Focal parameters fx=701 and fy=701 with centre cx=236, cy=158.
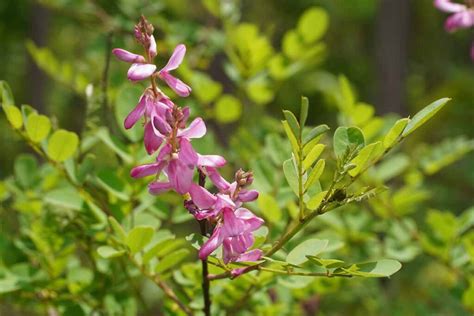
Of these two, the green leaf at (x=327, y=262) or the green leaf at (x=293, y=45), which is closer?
the green leaf at (x=327, y=262)

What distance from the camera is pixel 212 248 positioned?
46 centimetres

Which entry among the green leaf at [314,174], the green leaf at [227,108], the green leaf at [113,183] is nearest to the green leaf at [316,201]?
the green leaf at [314,174]

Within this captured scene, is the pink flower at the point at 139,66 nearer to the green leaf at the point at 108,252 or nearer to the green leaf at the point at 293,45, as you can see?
Result: the green leaf at the point at 108,252

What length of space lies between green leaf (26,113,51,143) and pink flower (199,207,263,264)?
0.89ft

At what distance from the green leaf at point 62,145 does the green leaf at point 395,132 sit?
312mm

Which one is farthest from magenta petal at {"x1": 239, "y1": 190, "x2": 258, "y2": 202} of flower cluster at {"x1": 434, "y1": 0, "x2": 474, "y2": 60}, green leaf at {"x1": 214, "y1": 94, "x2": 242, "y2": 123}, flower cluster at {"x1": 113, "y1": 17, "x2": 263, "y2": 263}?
green leaf at {"x1": 214, "y1": 94, "x2": 242, "y2": 123}

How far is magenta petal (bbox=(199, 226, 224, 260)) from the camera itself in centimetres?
46

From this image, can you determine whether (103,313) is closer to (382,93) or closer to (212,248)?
(212,248)

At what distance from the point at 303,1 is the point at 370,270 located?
2.97 m

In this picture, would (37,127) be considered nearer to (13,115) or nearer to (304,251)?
(13,115)

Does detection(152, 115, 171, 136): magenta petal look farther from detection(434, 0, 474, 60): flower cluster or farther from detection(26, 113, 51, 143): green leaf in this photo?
detection(434, 0, 474, 60): flower cluster

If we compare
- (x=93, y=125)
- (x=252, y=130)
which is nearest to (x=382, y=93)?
(x=252, y=130)

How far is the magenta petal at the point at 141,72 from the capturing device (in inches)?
18.4

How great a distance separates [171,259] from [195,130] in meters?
0.20
